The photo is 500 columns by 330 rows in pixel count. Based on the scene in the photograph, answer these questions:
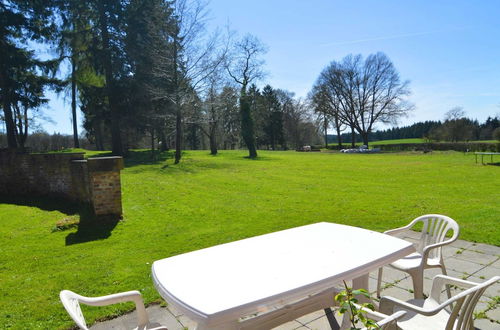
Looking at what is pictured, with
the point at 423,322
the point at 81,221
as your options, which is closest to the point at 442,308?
the point at 423,322

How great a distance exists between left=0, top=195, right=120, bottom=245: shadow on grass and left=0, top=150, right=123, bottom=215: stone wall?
132 millimetres

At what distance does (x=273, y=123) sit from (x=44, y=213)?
40554mm

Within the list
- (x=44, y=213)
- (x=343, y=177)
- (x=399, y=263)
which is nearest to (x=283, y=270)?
(x=399, y=263)

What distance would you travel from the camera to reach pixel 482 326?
2.33 m

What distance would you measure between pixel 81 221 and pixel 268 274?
195 inches

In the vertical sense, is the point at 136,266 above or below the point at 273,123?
below

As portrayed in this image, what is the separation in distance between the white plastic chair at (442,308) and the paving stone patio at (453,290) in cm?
75

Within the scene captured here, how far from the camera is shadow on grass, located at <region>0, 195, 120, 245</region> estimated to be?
496 cm

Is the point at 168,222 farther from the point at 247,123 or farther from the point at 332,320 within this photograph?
the point at 247,123

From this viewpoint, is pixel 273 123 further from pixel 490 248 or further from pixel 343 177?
pixel 490 248

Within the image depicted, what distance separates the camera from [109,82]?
1734cm

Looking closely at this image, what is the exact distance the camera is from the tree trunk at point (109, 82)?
54.0 ft

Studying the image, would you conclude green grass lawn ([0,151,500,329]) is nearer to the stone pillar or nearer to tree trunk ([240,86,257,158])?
the stone pillar

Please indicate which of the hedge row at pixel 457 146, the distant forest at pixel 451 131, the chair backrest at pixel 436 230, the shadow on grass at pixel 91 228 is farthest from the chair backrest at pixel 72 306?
the distant forest at pixel 451 131
